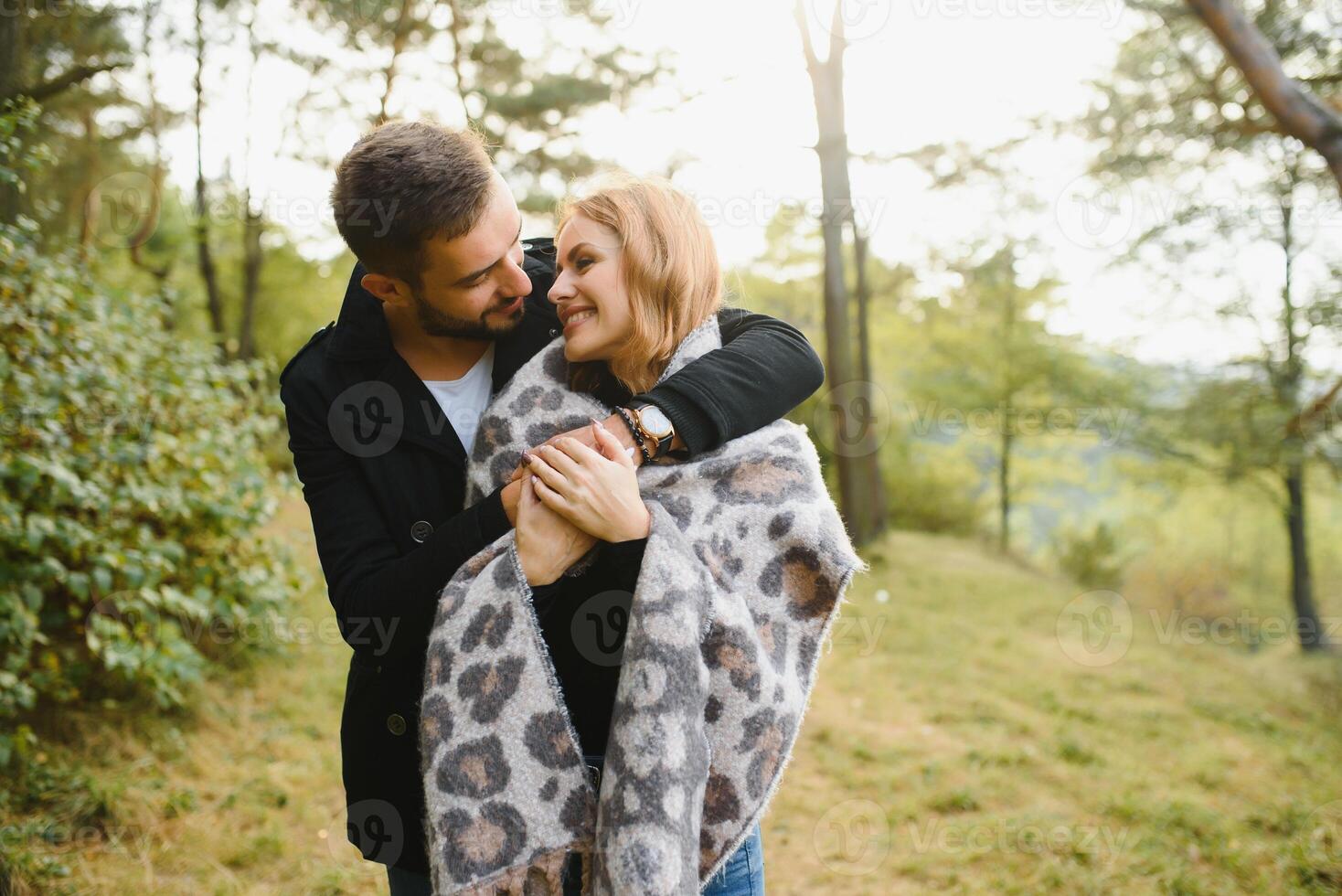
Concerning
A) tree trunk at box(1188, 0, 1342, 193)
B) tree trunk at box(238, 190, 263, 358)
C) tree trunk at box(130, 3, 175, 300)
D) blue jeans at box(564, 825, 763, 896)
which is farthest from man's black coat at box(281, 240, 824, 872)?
tree trunk at box(238, 190, 263, 358)

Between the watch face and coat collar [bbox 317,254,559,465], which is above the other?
coat collar [bbox 317,254,559,465]

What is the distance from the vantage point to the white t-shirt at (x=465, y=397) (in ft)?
5.42

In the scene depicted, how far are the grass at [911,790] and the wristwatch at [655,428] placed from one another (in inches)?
119

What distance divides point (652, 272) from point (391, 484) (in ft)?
1.96

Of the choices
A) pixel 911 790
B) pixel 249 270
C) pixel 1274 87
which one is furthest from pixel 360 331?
pixel 249 270

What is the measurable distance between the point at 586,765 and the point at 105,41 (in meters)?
9.95

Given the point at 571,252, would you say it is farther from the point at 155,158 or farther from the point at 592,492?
the point at 155,158

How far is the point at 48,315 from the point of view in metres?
3.67

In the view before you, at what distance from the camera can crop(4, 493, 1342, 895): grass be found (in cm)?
366

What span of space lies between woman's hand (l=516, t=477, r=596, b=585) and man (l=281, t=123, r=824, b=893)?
83mm

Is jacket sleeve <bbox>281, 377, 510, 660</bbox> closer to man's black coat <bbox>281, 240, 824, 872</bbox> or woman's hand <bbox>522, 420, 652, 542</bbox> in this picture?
man's black coat <bbox>281, 240, 824, 872</bbox>

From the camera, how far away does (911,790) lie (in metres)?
5.05

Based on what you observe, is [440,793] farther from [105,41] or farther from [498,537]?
[105,41]

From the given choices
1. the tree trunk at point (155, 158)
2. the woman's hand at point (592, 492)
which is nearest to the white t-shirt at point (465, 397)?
the woman's hand at point (592, 492)
